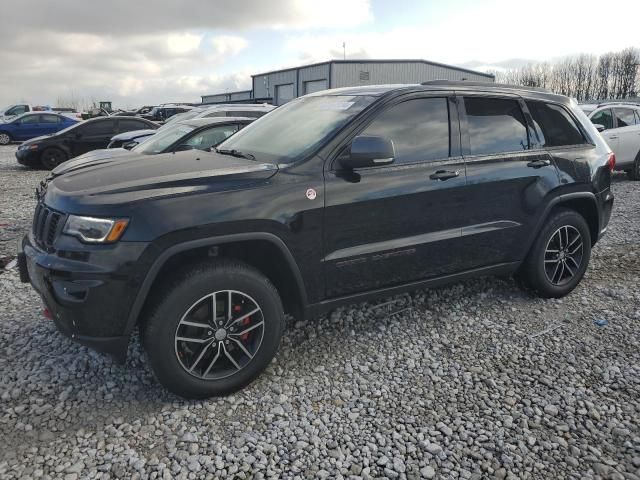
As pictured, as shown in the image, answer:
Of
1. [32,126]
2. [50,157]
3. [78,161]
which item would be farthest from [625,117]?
[32,126]

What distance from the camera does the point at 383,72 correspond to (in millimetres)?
37500

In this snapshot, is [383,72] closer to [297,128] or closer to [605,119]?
[605,119]

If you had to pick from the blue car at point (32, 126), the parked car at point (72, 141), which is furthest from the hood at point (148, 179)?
the blue car at point (32, 126)

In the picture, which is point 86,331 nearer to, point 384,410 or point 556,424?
point 384,410

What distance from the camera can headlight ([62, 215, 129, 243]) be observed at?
2.52 meters

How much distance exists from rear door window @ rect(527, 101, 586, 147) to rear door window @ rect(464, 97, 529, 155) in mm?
184

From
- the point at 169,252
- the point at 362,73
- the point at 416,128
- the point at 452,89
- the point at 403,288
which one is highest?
the point at 362,73

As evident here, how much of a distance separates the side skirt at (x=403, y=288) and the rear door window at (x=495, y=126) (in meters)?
0.92

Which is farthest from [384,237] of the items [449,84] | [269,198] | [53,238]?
[53,238]

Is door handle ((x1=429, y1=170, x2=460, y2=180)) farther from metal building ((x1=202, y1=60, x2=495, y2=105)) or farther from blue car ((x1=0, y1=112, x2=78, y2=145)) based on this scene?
metal building ((x1=202, y1=60, x2=495, y2=105))

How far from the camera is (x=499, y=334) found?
3.74 m

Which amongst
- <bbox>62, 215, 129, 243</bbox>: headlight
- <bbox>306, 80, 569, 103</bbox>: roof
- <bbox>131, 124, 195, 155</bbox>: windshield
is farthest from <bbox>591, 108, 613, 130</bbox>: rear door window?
<bbox>62, 215, 129, 243</bbox>: headlight

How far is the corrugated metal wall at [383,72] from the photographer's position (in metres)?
36.6

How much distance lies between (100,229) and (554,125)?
3.69 meters
